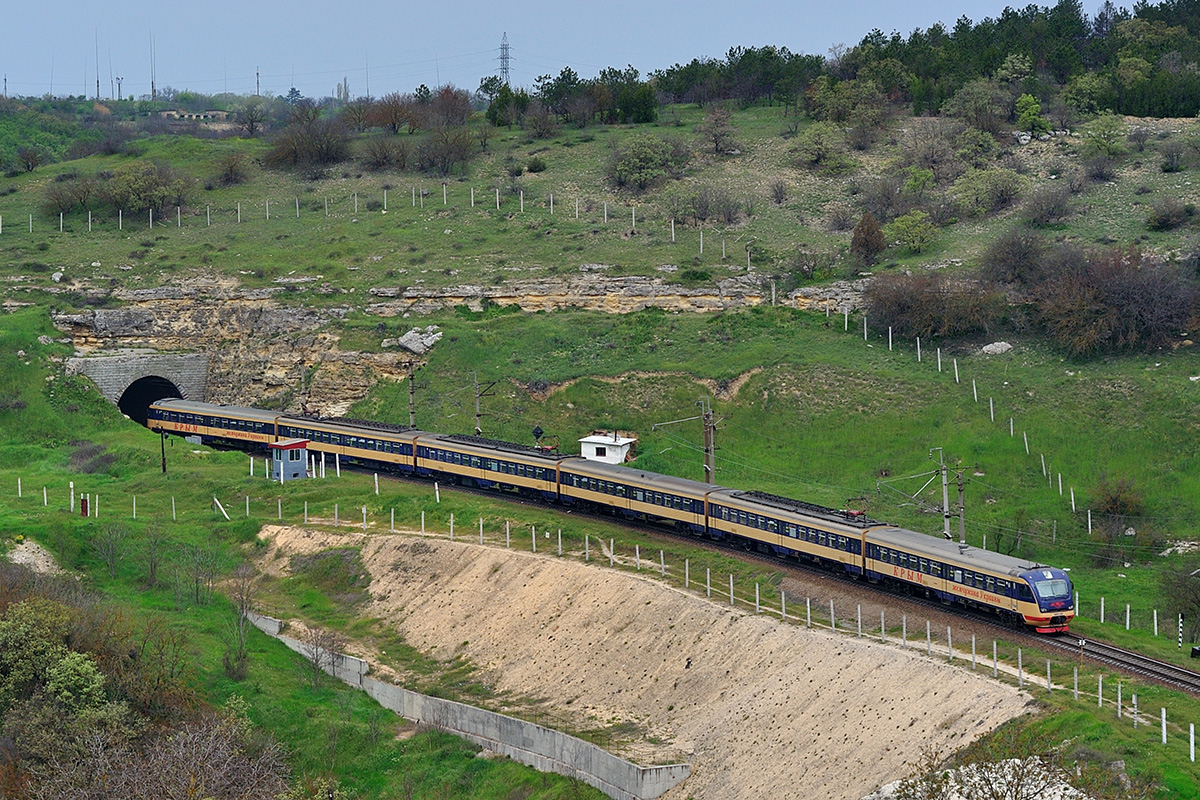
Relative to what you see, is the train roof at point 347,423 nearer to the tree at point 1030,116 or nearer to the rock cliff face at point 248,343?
the rock cliff face at point 248,343

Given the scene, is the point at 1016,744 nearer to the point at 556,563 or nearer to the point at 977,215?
the point at 556,563

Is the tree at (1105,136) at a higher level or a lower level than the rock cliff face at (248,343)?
higher

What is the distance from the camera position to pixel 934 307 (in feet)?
256

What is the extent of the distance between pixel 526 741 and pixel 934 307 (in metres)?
43.3

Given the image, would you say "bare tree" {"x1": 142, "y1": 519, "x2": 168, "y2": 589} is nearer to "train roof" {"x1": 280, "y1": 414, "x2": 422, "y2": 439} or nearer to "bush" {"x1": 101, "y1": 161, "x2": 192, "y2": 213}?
"train roof" {"x1": 280, "y1": 414, "x2": 422, "y2": 439}

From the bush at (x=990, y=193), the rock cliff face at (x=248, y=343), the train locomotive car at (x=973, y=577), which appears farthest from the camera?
the bush at (x=990, y=193)

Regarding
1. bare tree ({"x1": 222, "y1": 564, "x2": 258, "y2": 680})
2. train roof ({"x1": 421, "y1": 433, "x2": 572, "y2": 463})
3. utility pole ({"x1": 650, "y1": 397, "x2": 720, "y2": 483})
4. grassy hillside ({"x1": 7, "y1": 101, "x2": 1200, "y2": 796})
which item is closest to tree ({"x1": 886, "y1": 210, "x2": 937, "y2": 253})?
grassy hillside ({"x1": 7, "y1": 101, "x2": 1200, "y2": 796})

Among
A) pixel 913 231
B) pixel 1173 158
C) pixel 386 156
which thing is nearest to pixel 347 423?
pixel 913 231

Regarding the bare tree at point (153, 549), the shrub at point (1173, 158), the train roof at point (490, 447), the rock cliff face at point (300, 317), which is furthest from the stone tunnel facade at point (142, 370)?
the shrub at point (1173, 158)

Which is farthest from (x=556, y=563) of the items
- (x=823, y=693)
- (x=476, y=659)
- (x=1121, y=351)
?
(x=1121, y=351)

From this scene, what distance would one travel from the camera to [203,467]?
73.1m

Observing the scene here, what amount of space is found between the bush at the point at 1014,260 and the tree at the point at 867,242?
9081 millimetres

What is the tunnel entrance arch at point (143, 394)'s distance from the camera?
291 feet

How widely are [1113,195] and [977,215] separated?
9.06 m
